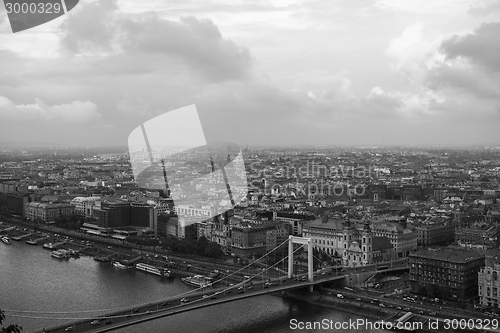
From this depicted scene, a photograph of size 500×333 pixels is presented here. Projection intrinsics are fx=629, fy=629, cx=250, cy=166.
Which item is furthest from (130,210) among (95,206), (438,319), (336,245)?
(438,319)

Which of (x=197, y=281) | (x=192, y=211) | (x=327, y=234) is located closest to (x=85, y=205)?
(x=192, y=211)

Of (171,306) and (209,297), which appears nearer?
(171,306)

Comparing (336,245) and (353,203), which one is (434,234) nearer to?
(336,245)

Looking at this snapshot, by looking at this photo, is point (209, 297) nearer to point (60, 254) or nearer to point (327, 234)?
point (327, 234)

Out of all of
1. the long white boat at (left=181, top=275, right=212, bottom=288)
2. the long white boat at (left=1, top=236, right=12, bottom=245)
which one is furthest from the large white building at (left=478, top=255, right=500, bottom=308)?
the long white boat at (left=1, top=236, right=12, bottom=245)

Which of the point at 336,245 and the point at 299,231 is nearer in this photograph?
the point at 336,245
